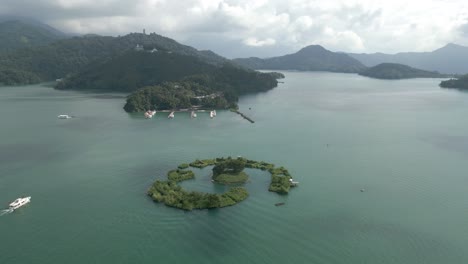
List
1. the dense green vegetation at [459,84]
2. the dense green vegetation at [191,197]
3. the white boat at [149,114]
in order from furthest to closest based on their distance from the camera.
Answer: the dense green vegetation at [459,84], the white boat at [149,114], the dense green vegetation at [191,197]

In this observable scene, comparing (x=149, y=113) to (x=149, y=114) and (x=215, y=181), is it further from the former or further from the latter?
(x=215, y=181)

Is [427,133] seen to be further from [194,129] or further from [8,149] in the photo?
[8,149]

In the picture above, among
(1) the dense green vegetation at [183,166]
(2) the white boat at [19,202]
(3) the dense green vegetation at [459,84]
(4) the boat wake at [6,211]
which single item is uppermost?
(3) the dense green vegetation at [459,84]

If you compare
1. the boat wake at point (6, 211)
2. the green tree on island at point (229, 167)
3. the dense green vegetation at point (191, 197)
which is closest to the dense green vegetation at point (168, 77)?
the green tree on island at point (229, 167)

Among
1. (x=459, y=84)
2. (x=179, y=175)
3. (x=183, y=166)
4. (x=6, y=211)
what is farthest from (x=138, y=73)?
(x=459, y=84)

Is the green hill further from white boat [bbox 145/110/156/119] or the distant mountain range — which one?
white boat [bbox 145/110/156/119]

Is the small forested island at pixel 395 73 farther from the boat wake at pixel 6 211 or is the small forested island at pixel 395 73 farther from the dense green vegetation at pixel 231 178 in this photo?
the boat wake at pixel 6 211

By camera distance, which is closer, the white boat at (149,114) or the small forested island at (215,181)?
the small forested island at (215,181)
